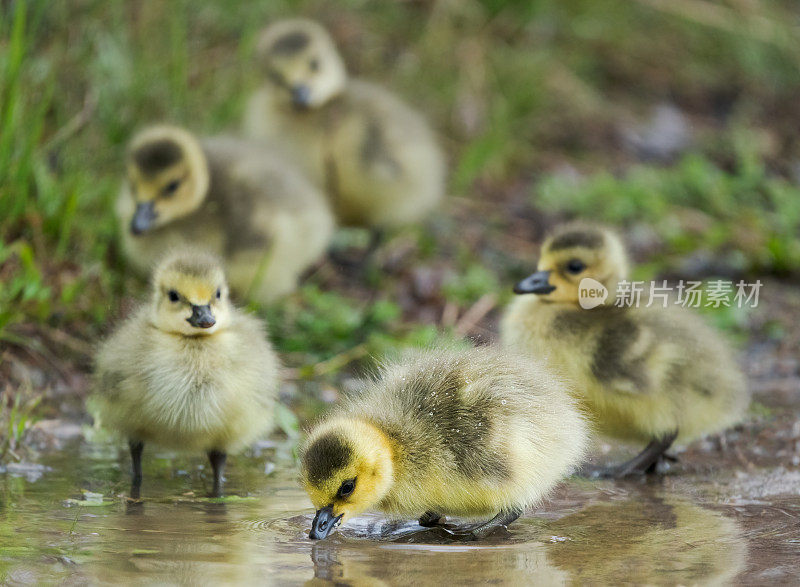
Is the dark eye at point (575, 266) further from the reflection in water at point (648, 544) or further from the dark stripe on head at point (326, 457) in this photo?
the dark stripe on head at point (326, 457)

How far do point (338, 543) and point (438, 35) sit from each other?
21.3ft

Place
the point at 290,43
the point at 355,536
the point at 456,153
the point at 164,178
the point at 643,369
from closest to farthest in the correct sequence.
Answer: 1. the point at 355,536
2. the point at 643,369
3. the point at 164,178
4. the point at 290,43
5. the point at 456,153

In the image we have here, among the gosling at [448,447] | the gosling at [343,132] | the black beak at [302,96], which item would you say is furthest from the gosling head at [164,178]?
the gosling at [448,447]

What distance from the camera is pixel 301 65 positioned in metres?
6.70

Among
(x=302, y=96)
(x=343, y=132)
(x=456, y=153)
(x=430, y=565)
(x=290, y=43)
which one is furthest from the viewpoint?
(x=456, y=153)

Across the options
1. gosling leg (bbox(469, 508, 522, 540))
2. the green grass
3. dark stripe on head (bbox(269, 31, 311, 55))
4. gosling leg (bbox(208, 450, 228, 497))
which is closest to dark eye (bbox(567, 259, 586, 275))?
gosling leg (bbox(469, 508, 522, 540))

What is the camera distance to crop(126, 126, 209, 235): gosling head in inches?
211

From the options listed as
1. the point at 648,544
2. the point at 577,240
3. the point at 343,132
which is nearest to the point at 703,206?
Result: the point at 343,132

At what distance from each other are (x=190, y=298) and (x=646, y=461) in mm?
1642

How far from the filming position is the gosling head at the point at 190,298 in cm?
375

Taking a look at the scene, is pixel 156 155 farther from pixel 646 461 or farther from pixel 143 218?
pixel 646 461

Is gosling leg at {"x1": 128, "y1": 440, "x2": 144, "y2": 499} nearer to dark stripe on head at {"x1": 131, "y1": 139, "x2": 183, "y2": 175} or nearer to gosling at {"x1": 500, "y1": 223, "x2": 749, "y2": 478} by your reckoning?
gosling at {"x1": 500, "y1": 223, "x2": 749, "y2": 478}

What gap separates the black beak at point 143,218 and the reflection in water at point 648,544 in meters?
2.69

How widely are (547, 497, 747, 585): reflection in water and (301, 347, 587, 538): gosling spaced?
19 cm
